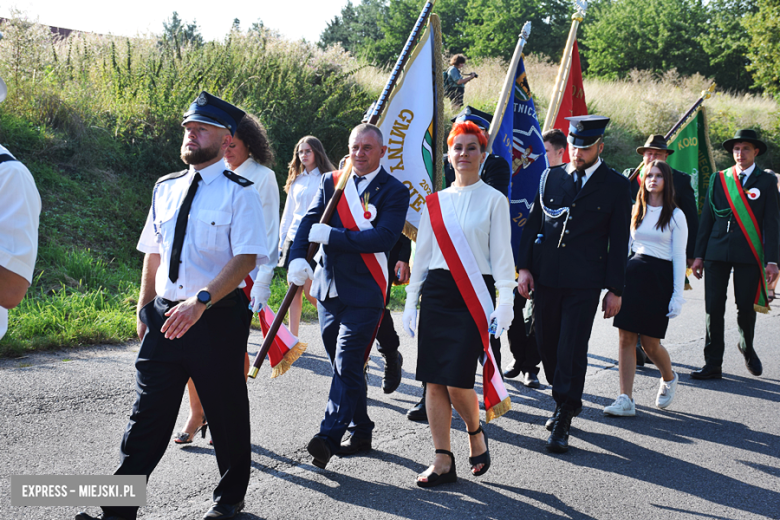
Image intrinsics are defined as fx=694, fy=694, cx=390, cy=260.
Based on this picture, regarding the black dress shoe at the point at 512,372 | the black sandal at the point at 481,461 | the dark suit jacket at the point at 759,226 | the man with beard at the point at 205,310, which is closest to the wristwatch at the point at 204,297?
the man with beard at the point at 205,310

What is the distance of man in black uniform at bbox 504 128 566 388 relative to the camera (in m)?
5.99

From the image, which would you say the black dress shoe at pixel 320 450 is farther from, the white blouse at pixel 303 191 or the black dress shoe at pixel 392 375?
the white blouse at pixel 303 191

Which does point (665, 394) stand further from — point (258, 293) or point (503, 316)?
point (258, 293)

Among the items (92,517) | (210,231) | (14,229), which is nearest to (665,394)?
(210,231)

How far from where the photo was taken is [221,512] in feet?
10.7

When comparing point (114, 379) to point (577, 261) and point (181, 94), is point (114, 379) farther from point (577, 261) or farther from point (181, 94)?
point (181, 94)

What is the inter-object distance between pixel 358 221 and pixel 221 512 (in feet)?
5.86

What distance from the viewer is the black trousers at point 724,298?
21.3 feet

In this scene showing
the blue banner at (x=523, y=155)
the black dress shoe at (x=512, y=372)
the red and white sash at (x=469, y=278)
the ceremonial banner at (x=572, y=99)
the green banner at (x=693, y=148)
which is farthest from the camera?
the green banner at (x=693, y=148)

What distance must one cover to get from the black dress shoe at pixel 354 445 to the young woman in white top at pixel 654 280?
2051 mm

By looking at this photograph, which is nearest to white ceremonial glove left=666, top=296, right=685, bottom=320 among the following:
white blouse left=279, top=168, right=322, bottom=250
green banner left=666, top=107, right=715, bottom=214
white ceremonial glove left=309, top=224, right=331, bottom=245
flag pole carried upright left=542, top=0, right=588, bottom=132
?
flag pole carried upright left=542, top=0, right=588, bottom=132

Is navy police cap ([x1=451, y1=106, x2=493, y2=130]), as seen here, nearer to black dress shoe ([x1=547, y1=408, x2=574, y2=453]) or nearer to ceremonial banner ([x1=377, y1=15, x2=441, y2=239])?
ceremonial banner ([x1=377, y1=15, x2=441, y2=239])

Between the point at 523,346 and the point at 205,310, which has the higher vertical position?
the point at 205,310

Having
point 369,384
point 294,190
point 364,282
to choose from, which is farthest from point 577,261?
point 294,190
